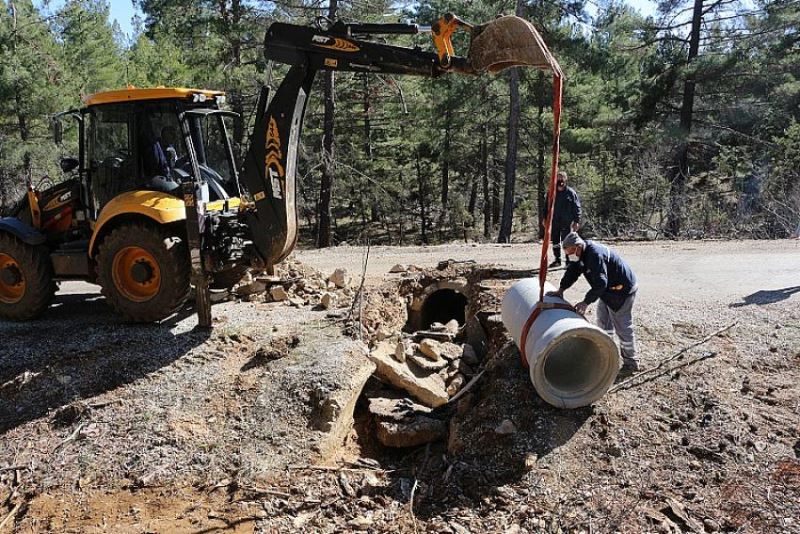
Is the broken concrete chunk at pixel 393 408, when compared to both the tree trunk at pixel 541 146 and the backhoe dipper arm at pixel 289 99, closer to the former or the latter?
the backhoe dipper arm at pixel 289 99

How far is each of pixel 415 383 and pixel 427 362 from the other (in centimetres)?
79

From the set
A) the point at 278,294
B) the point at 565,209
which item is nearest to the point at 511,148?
the point at 565,209

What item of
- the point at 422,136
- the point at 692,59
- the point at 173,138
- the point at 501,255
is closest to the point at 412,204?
the point at 422,136

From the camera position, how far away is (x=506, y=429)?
5348mm

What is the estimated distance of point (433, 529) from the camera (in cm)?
446

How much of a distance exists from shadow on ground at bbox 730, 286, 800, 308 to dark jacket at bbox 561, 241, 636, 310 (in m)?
3.36

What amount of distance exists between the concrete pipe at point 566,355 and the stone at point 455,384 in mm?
1493

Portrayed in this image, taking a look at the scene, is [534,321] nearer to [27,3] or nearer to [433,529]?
[433,529]

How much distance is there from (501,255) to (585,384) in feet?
24.6

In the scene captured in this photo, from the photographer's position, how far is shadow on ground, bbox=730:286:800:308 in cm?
844

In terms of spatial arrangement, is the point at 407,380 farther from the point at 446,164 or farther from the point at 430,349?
the point at 446,164

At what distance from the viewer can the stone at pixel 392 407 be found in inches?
247

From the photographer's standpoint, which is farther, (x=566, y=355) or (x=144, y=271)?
(x=144, y=271)

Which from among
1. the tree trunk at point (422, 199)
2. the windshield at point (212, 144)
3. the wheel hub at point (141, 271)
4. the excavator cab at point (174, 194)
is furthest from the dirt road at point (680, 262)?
the tree trunk at point (422, 199)
